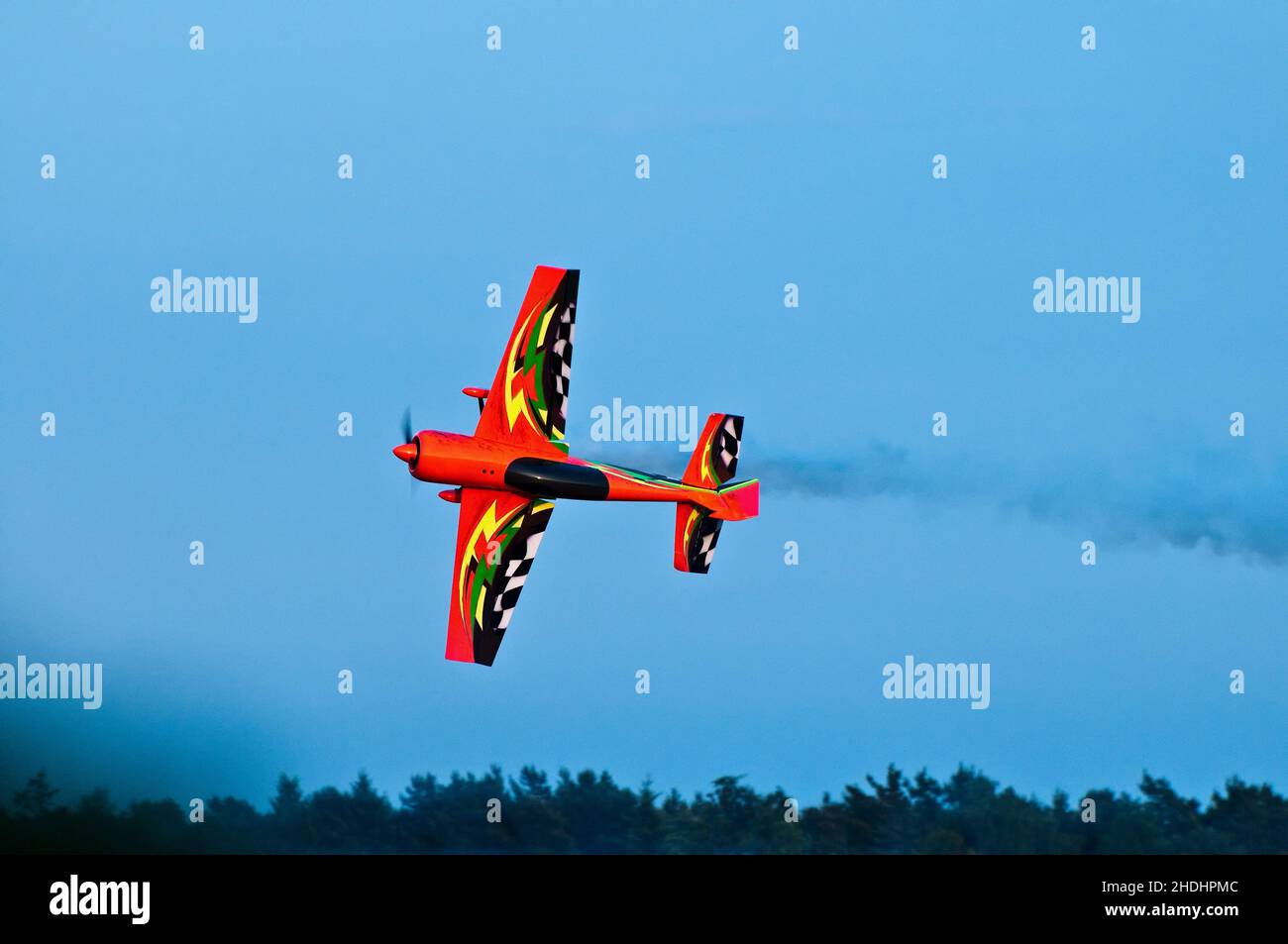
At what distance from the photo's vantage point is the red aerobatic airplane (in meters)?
42.8

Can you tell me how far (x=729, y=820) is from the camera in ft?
182

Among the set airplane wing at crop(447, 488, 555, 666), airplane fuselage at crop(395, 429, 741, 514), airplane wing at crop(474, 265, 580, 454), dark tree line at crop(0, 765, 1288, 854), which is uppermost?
airplane wing at crop(474, 265, 580, 454)

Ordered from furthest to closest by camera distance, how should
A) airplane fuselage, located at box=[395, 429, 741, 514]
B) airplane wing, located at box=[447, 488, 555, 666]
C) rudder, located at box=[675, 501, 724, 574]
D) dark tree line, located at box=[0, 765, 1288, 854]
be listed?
dark tree line, located at box=[0, 765, 1288, 854]
rudder, located at box=[675, 501, 724, 574]
airplane wing, located at box=[447, 488, 555, 666]
airplane fuselage, located at box=[395, 429, 741, 514]

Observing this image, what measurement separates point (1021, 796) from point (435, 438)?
20061 millimetres

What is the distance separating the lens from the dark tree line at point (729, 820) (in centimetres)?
5450

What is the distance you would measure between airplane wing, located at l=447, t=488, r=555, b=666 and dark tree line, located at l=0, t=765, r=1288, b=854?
13.0 metres

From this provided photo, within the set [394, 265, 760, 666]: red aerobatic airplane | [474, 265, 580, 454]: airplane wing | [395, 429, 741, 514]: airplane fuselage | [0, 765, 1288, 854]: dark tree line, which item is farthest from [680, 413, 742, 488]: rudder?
[0, 765, 1288, 854]: dark tree line

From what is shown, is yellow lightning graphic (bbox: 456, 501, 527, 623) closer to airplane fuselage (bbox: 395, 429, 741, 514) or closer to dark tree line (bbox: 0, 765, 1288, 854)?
airplane fuselage (bbox: 395, 429, 741, 514)

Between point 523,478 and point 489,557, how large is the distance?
1709 millimetres

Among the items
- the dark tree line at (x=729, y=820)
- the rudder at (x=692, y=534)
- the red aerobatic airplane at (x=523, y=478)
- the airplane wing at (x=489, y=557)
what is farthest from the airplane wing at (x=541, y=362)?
the dark tree line at (x=729, y=820)

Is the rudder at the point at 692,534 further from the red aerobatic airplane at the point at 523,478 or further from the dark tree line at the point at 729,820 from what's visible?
the dark tree line at the point at 729,820

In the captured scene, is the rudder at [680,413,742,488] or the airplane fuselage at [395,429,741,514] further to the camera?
the rudder at [680,413,742,488]

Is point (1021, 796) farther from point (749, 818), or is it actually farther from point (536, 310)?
point (536, 310)

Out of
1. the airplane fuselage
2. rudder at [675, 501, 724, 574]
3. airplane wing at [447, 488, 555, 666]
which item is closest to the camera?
the airplane fuselage
